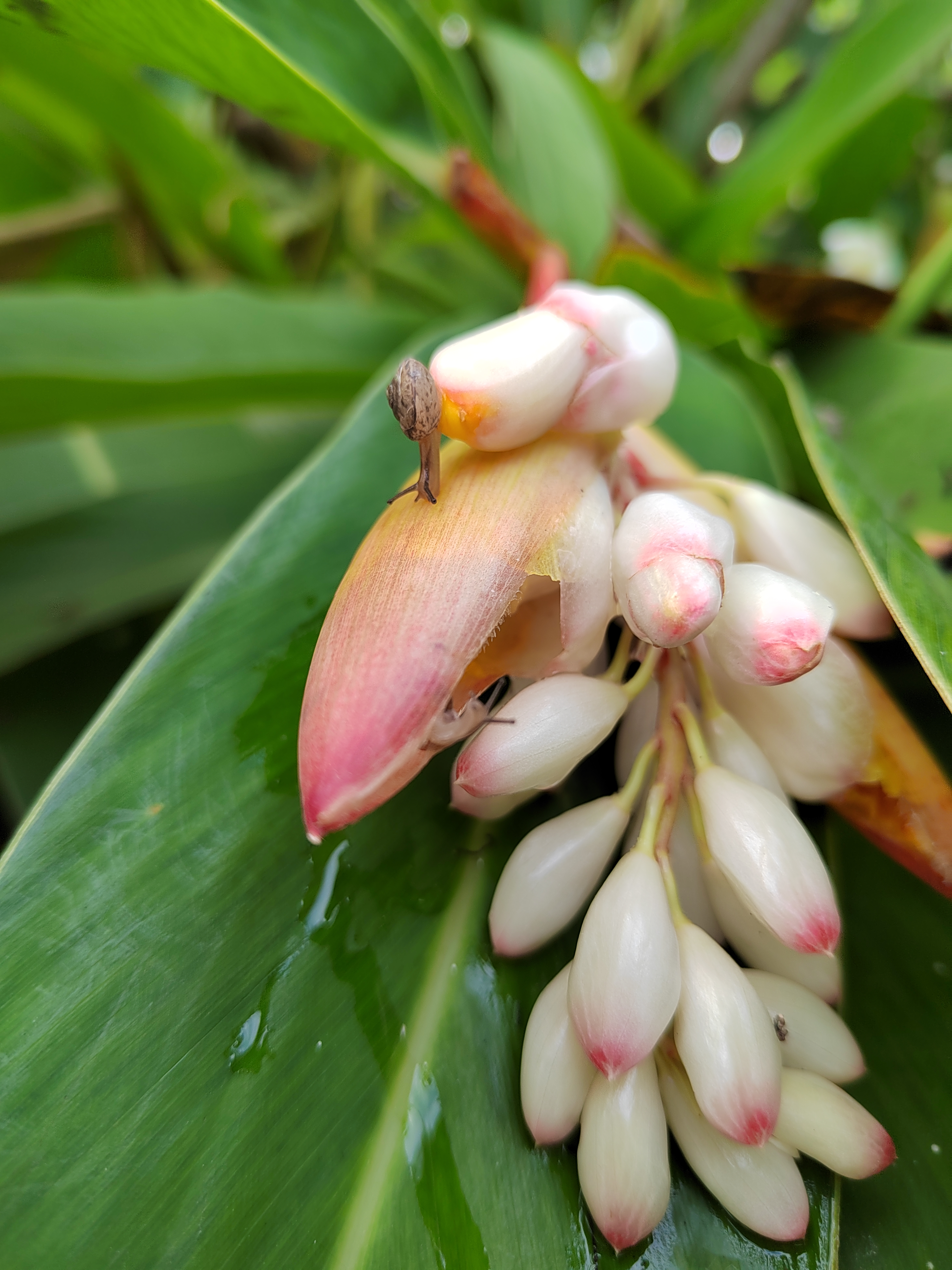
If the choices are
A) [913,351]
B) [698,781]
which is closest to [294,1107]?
[698,781]

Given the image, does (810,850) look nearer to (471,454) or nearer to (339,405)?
(471,454)

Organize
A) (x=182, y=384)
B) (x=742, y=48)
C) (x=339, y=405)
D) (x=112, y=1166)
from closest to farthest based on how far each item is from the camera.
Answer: (x=112, y=1166), (x=182, y=384), (x=339, y=405), (x=742, y=48)

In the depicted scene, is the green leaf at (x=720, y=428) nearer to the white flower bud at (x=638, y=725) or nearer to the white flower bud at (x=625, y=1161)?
the white flower bud at (x=638, y=725)

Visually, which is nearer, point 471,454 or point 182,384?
point 471,454

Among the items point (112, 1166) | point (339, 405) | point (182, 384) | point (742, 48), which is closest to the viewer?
point (112, 1166)

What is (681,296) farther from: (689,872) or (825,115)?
(689,872)

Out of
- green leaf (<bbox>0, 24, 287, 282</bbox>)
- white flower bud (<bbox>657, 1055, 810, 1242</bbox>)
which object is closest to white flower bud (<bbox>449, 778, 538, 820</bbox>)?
white flower bud (<bbox>657, 1055, 810, 1242</bbox>)

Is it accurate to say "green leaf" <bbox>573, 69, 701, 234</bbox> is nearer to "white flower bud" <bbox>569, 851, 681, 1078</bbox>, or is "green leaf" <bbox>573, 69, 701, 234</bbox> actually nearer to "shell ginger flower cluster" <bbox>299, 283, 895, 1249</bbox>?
"shell ginger flower cluster" <bbox>299, 283, 895, 1249</bbox>
